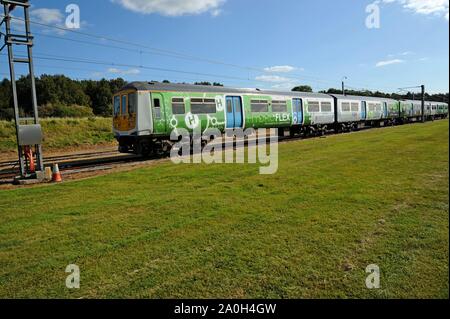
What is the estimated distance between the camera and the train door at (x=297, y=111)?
23.3 metres

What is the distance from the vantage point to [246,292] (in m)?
3.46

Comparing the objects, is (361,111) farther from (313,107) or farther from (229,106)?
(229,106)

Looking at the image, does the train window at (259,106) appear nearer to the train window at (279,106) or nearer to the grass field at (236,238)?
the train window at (279,106)

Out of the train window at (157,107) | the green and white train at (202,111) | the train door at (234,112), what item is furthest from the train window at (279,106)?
the train window at (157,107)

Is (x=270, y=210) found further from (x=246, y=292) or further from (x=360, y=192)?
(x=246, y=292)

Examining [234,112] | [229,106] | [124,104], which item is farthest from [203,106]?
[124,104]

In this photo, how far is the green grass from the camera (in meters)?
23.8

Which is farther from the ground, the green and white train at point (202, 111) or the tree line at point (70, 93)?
the tree line at point (70, 93)

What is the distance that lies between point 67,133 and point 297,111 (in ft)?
61.4

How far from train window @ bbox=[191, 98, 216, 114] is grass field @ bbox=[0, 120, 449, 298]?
26.5 ft

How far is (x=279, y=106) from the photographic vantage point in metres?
21.9

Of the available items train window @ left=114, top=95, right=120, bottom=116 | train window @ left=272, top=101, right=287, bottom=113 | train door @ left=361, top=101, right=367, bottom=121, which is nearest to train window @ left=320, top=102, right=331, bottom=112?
train window @ left=272, top=101, right=287, bottom=113

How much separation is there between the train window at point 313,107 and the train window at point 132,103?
1490 centimetres

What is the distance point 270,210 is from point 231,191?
5.94ft
